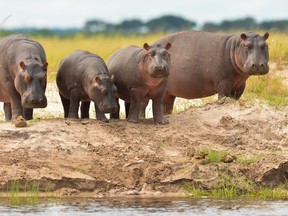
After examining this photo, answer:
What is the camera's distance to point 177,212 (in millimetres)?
10336

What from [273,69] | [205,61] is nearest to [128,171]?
[205,61]

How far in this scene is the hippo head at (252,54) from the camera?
13.8 metres

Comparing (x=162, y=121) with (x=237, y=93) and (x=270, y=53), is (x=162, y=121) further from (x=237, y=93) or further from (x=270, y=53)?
(x=270, y=53)

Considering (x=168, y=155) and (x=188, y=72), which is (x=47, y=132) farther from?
(x=188, y=72)

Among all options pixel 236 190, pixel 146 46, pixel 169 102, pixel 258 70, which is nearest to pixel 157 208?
pixel 236 190

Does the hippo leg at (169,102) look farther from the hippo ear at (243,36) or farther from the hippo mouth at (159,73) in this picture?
the hippo mouth at (159,73)

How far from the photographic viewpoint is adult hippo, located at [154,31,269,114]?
13.9m

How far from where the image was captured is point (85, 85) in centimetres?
1273

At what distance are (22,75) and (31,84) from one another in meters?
0.17

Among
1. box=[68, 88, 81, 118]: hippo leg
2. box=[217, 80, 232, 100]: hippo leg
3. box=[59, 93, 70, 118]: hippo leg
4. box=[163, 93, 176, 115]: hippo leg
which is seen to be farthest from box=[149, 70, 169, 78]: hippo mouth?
box=[163, 93, 176, 115]: hippo leg

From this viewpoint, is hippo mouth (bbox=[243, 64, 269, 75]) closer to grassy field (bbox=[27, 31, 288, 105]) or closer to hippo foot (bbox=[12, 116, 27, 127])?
grassy field (bbox=[27, 31, 288, 105])

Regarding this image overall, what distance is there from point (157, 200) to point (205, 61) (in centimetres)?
401

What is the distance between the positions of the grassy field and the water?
3.03m

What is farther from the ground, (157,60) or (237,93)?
(157,60)
